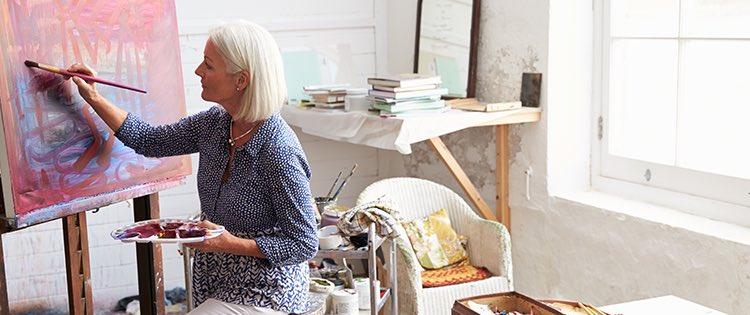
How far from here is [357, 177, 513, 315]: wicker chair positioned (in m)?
3.76

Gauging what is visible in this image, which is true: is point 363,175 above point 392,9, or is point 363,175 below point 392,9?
below

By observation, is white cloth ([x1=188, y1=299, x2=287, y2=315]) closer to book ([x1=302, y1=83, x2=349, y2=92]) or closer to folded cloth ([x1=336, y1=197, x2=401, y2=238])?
folded cloth ([x1=336, y1=197, x2=401, y2=238])

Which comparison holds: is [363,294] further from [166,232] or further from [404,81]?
[166,232]

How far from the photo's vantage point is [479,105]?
4.29 meters

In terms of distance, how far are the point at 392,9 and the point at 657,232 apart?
1.94 meters

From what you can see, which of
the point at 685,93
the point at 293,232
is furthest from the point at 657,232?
the point at 293,232

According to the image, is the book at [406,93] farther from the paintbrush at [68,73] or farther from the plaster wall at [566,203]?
the paintbrush at [68,73]

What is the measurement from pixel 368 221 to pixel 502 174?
45.8 inches

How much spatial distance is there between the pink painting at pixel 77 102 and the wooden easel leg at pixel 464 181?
1312 mm

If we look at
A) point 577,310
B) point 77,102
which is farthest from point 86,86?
point 577,310

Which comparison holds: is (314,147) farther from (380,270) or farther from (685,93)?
(685,93)

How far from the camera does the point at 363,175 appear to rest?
5.25m

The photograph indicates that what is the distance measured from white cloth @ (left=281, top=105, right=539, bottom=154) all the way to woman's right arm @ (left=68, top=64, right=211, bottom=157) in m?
1.26

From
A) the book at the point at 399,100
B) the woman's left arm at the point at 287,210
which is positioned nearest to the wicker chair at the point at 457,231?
the book at the point at 399,100
